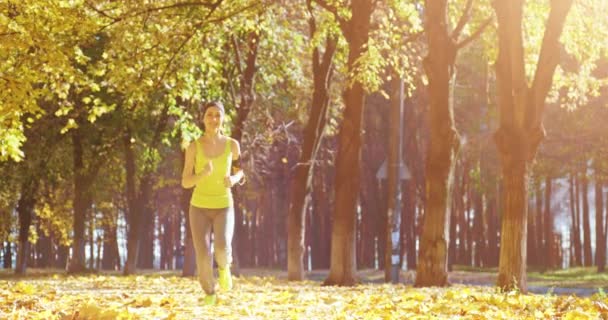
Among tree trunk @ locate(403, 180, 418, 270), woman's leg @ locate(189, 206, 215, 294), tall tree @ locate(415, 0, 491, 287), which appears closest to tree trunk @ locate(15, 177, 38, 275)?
tree trunk @ locate(403, 180, 418, 270)

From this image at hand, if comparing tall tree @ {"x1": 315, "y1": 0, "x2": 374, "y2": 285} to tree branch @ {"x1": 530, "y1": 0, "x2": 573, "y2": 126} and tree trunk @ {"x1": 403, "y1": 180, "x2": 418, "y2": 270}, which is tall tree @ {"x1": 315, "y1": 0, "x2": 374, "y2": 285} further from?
tree trunk @ {"x1": 403, "y1": 180, "x2": 418, "y2": 270}

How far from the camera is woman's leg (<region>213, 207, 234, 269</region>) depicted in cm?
1137

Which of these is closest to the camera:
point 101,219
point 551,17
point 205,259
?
point 205,259

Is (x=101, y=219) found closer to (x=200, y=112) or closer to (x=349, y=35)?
(x=200, y=112)

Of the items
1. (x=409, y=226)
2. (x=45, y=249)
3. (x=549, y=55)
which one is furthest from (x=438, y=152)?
(x=45, y=249)

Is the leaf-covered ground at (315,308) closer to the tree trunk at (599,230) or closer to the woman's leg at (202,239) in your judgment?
the woman's leg at (202,239)

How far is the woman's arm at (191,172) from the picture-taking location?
11.0m

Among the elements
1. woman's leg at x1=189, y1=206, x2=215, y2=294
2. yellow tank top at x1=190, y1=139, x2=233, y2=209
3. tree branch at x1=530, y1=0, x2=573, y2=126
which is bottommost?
woman's leg at x1=189, y1=206, x2=215, y2=294

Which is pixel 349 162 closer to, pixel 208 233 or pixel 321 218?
pixel 208 233

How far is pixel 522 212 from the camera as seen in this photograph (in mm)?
18375

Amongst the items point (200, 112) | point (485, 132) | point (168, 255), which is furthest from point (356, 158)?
point (168, 255)

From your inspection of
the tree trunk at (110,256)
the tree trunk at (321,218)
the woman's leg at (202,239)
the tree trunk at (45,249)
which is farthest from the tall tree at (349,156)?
the tree trunk at (45,249)

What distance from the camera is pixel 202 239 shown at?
11.5 m

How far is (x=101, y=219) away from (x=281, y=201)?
28.9ft
